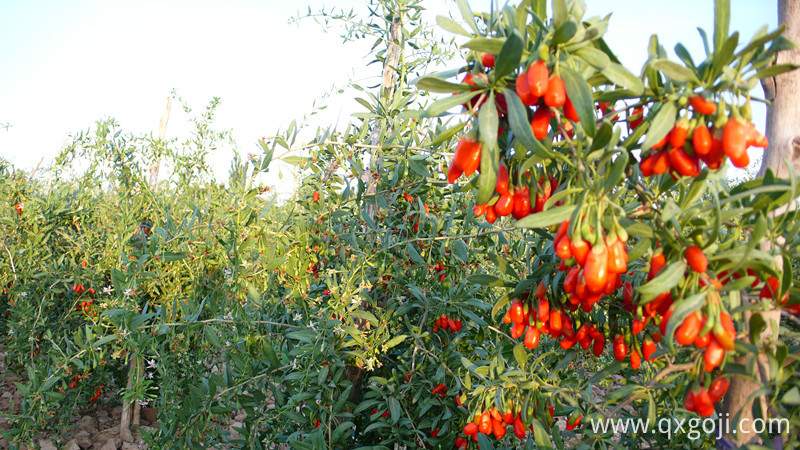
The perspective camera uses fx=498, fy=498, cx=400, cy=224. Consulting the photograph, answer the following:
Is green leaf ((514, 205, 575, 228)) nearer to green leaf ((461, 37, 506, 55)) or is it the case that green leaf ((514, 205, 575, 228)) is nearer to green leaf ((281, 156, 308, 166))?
green leaf ((461, 37, 506, 55))

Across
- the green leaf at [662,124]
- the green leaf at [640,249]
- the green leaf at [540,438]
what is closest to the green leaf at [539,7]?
the green leaf at [662,124]

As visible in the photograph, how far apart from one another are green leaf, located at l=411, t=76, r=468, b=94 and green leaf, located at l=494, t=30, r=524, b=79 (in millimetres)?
83

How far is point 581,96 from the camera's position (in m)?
0.78

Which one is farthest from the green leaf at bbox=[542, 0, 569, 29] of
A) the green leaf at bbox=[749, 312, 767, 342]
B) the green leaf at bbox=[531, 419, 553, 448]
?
the green leaf at bbox=[531, 419, 553, 448]

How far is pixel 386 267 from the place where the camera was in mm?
2000

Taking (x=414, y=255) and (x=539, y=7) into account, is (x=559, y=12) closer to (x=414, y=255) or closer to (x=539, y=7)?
(x=539, y=7)

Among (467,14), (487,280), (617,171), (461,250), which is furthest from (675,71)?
(461,250)

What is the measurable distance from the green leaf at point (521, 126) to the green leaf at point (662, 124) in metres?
0.16

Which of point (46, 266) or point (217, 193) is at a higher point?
point (217, 193)

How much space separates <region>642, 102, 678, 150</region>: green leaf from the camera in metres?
0.79

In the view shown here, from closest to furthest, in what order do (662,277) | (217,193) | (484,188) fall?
(662,277) < (484,188) < (217,193)

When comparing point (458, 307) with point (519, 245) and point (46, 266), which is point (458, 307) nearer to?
point (519, 245)

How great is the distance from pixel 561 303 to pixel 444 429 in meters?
0.97

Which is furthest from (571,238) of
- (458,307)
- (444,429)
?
(444,429)
